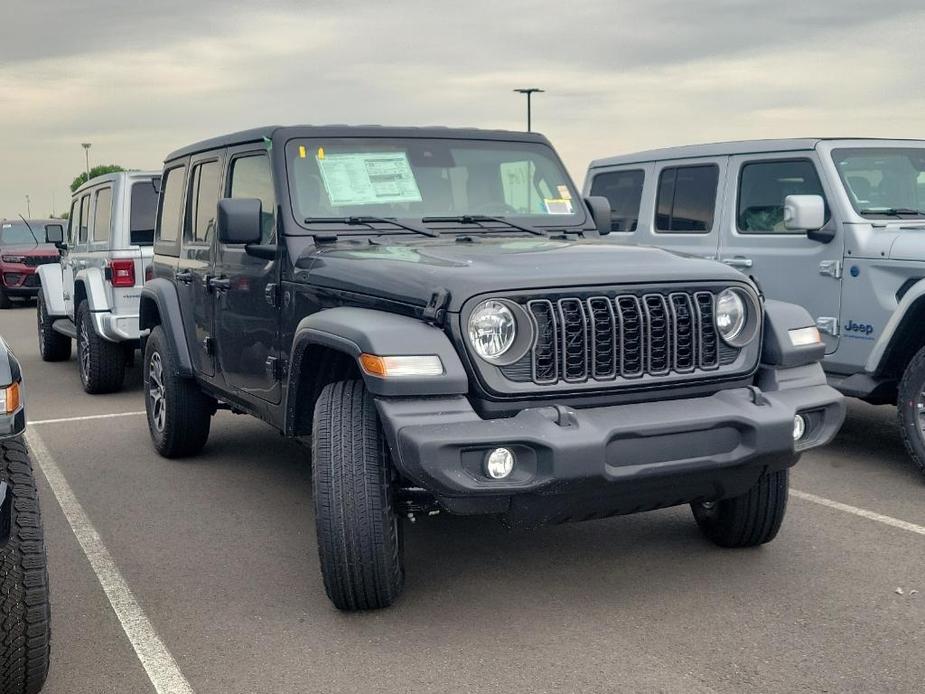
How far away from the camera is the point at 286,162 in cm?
536

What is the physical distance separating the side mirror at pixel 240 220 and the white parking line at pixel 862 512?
3220mm

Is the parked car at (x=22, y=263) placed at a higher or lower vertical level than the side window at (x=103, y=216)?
lower

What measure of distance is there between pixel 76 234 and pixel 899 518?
8477 mm

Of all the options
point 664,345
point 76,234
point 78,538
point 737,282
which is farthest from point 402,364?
point 76,234

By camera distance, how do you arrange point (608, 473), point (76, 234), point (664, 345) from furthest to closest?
point (76, 234) → point (664, 345) → point (608, 473)

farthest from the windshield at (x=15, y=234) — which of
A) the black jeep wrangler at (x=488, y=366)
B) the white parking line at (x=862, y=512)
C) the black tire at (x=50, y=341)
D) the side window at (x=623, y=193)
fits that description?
the white parking line at (x=862, y=512)

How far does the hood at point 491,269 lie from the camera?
402 cm

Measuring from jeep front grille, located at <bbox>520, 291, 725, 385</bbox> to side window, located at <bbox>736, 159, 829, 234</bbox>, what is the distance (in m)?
3.21

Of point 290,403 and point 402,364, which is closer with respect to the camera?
point 402,364

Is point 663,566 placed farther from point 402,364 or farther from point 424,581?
point 402,364

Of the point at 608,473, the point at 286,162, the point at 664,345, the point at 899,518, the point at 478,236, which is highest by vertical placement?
the point at 286,162

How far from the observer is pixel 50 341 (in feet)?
40.3

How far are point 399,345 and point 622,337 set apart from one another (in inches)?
33.5

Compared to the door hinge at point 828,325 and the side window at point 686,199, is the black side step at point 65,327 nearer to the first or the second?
the side window at point 686,199
